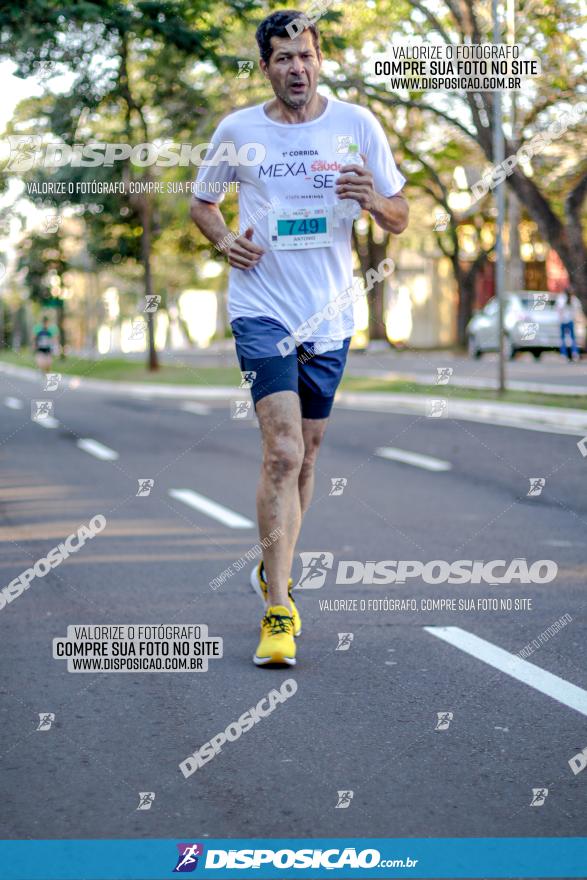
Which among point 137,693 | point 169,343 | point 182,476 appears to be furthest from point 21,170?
point 169,343

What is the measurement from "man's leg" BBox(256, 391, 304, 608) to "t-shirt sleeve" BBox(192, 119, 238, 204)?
0.79 meters

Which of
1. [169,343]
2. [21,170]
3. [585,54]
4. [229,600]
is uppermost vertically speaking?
[585,54]

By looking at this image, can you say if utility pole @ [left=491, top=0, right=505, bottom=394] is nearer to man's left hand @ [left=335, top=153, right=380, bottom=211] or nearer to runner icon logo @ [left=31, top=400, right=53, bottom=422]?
runner icon logo @ [left=31, top=400, right=53, bottom=422]

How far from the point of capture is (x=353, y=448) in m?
15.2

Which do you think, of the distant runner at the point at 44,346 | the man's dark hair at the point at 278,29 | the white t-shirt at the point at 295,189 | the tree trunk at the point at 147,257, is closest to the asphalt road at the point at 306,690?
the white t-shirt at the point at 295,189

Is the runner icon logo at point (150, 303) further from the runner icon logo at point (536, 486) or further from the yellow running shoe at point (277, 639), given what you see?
the yellow running shoe at point (277, 639)

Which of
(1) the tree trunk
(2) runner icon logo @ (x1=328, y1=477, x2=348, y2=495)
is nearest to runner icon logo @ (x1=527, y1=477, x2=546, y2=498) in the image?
(2) runner icon logo @ (x1=328, y1=477, x2=348, y2=495)

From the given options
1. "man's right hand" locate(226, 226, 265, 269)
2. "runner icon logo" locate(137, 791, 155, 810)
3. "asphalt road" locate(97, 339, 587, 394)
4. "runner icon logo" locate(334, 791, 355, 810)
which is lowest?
"asphalt road" locate(97, 339, 587, 394)

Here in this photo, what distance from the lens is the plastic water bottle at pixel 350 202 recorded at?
526 centimetres

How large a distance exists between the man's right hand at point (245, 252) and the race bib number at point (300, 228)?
66mm

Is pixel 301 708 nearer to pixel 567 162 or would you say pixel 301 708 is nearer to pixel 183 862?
pixel 183 862

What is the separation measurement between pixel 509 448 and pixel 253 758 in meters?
10.7

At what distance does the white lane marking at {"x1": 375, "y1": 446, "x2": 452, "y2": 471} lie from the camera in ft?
43.1

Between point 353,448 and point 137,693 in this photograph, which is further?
point 353,448
